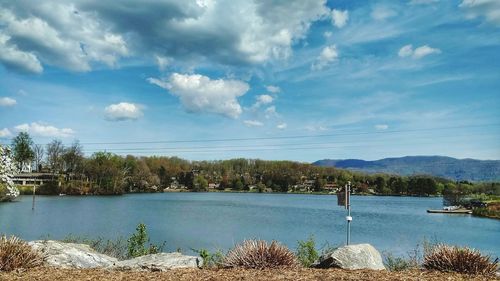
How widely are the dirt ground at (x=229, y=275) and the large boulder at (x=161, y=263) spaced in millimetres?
498

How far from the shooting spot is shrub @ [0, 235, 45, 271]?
8789 millimetres

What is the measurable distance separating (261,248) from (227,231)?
25467 mm

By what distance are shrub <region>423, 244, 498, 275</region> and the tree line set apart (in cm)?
9135

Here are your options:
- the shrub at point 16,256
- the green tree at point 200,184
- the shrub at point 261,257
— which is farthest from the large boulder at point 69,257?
the green tree at point 200,184

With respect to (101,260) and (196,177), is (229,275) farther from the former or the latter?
(196,177)

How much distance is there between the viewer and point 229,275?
8.21 m

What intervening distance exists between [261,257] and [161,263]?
2.16 m

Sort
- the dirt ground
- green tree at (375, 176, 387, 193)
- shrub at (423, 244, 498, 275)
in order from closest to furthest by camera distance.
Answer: the dirt ground
shrub at (423, 244, 498, 275)
green tree at (375, 176, 387, 193)

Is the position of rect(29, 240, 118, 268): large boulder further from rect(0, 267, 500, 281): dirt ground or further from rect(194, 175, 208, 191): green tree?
rect(194, 175, 208, 191): green tree

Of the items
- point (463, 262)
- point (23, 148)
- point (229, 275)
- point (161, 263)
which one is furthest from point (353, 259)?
point (23, 148)

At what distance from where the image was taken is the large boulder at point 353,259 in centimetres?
920

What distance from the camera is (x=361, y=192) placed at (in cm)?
16325

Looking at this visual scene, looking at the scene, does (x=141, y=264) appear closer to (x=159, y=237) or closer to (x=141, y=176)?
(x=159, y=237)

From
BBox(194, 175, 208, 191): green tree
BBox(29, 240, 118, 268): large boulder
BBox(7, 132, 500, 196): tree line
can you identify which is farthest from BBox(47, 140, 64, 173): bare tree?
BBox(29, 240, 118, 268): large boulder
